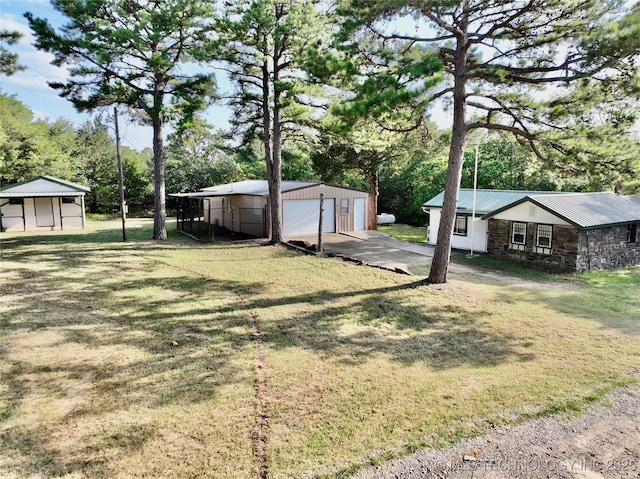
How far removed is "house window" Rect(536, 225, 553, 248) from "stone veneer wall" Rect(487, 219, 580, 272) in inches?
5.2

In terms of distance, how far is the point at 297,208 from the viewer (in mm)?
20656

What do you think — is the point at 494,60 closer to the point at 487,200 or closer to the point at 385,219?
the point at 487,200

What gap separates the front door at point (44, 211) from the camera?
2277 centimetres

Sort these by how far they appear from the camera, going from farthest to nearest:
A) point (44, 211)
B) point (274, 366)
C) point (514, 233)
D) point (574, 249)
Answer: point (44, 211) < point (514, 233) < point (574, 249) < point (274, 366)

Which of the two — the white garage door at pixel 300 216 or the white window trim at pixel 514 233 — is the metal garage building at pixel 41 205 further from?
the white window trim at pixel 514 233

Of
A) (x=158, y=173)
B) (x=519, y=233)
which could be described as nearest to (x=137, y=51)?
(x=158, y=173)

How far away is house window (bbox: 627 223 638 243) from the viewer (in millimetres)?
16656

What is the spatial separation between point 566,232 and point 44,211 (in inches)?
991

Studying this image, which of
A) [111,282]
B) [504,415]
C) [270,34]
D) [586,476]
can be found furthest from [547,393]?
[270,34]

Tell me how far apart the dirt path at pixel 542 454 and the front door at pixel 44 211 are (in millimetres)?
24803

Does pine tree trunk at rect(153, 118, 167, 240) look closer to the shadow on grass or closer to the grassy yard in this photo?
the shadow on grass

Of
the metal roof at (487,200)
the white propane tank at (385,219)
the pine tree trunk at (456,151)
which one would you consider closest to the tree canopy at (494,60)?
the pine tree trunk at (456,151)

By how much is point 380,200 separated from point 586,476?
28.0m

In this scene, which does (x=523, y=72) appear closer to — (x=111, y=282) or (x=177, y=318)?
(x=177, y=318)
